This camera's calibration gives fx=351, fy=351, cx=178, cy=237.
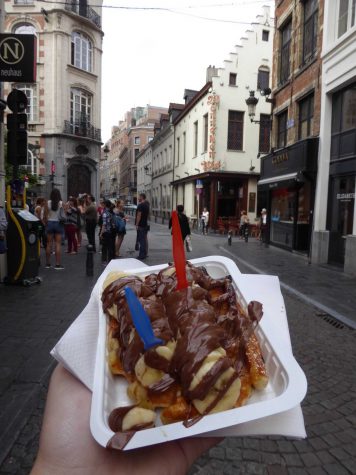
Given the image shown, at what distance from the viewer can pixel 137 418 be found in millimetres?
1135

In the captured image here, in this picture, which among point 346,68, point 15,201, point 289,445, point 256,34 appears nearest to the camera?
point 289,445

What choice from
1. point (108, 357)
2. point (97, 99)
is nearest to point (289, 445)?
point (108, 357)

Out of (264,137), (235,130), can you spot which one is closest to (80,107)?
(235,130)

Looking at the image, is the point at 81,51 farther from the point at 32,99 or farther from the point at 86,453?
the point at 86,453

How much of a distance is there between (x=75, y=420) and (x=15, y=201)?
6.67m

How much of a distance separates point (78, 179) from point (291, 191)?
1789 centimetres

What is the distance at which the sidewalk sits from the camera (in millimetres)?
6349

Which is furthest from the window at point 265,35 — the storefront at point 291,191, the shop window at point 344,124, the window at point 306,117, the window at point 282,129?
the shop window at point 344,124

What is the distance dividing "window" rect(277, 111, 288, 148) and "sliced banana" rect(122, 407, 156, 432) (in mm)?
15442

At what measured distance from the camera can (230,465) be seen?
7.73 feet

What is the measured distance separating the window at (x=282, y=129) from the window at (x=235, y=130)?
862 centimetres

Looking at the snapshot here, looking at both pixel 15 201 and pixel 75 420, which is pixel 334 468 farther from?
pixel 15 201

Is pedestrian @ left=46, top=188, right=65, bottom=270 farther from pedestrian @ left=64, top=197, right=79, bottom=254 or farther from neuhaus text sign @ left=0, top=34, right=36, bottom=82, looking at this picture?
neuhaus text sign @ left=0, top=34, right=36, bottom=82

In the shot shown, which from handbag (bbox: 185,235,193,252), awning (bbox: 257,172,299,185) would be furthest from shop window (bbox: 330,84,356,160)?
handbag (bbox: 185,235,193,252)
